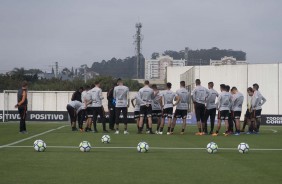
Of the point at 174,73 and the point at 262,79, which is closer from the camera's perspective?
the point at 262,79

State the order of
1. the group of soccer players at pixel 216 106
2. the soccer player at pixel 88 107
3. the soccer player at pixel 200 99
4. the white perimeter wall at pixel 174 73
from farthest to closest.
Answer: the white perimeter wall at pixel 174 73 < the soccer player at pixel 88 107 < the group of soccer players at pixel 216 106 < the soccer player at pixel 200 99

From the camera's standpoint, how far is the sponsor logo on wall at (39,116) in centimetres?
3906

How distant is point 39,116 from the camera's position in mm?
39688

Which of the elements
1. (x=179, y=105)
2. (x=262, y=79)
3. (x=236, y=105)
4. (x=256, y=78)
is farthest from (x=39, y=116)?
(x=236, y=105)

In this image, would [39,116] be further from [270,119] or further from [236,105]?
[236,105]

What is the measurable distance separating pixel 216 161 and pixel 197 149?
3.14 m

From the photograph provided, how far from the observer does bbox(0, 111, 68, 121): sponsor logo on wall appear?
1538 inches

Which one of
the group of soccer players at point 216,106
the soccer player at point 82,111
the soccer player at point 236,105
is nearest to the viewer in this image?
the group of soccer players at point 216,106

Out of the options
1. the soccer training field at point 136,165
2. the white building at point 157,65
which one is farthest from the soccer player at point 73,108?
the white building at point 157,65

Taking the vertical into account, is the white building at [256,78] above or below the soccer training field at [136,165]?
above

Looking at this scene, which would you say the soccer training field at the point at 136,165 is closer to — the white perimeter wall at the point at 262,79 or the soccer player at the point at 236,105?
the soccer player at the point at 236,105

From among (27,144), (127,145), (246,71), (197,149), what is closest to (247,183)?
(197,149)

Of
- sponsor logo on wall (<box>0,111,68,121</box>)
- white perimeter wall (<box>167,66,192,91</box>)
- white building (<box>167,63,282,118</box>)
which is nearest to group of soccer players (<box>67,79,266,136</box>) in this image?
sponsor logo on wall (<box>0,111,68,121</box>)

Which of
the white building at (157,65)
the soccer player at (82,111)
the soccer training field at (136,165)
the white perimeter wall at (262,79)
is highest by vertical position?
the white building at (157,65)
